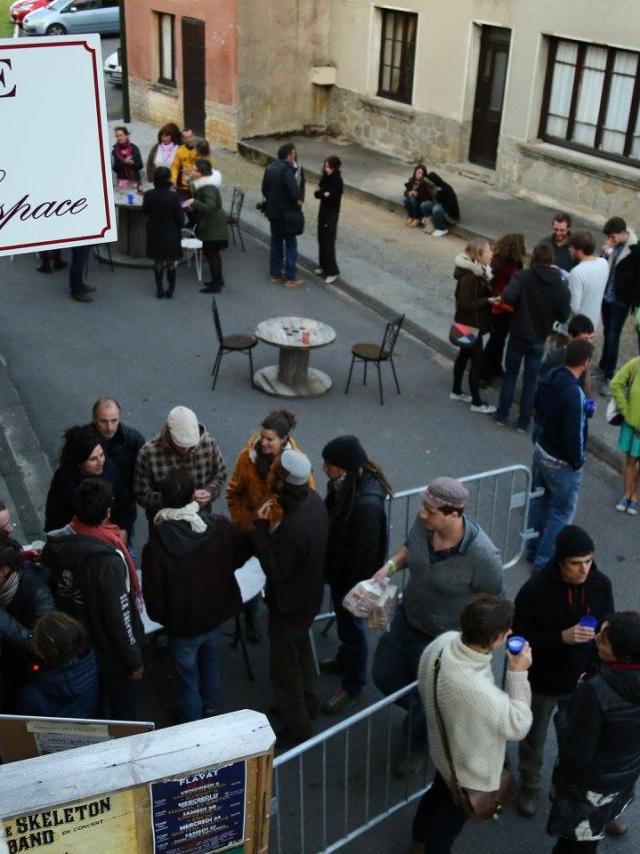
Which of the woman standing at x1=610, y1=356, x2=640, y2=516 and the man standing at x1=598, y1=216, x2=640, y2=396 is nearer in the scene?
the woman standing at x1=610, y1=356, x2=640, y2=516

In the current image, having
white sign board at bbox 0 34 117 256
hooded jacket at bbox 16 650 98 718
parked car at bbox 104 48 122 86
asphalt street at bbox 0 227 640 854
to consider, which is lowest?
asphalt street at bbox 0 227 640 854

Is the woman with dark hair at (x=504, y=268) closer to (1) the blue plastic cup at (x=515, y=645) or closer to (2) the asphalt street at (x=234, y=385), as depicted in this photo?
(2) the asphalt street at (x=234, y=385)

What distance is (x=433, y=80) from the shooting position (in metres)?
17.6

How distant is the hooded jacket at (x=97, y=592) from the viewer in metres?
4.87

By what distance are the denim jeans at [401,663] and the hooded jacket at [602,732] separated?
1012 mm

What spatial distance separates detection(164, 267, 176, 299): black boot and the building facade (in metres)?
6.86

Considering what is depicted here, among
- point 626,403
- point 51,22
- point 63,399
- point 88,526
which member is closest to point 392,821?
point 88,526

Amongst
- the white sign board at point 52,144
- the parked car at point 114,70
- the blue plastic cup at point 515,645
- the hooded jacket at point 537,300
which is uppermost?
the white sign board at point 52,144

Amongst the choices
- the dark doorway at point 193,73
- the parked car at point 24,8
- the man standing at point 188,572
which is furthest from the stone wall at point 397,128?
the man standing at point 188,572

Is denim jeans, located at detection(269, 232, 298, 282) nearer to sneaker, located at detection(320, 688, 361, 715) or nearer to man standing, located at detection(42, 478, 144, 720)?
sneaker, located at detection(320, 688, 361, 715)

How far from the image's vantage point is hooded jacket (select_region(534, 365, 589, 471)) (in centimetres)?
678

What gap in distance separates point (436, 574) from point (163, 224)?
26.4 feet

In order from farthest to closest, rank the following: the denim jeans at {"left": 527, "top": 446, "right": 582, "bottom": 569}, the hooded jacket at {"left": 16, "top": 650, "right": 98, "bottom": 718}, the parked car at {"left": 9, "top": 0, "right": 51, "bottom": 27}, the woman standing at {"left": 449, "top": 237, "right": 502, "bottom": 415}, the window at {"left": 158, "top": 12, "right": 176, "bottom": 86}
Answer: the parked car at {"left": 9, "top": 0, "right": 51, "bottom": 27} < the window at {"left": 158, "top": 12, "right": 176, "bottom": 86} < the woman standing at {"left": 449, "top": 237, "right": 502, "bottom": 415} < the denim jeans at {"left": 527, "top": 446, "right": 582, "bottom": 569} < the hooded jacket at {"left": 16, "top": 650, "right": 98, "bottom": 718}

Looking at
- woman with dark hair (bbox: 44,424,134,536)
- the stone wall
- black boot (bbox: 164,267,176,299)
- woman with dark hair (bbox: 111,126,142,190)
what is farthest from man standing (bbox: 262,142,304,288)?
A: woman with dark hair (bbox: 44,424,134,536)
